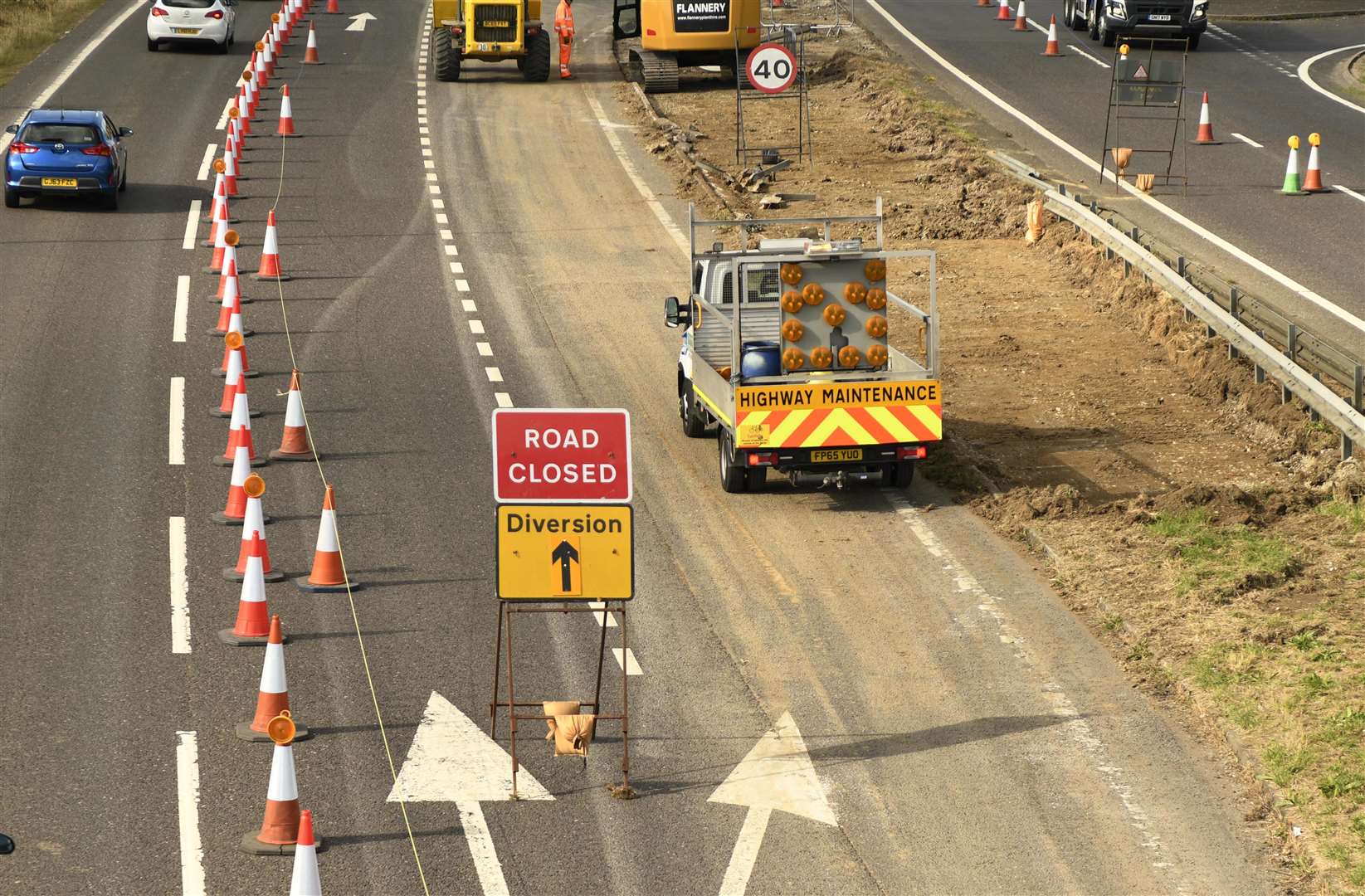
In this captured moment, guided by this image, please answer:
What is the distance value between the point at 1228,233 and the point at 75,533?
55.8 ft

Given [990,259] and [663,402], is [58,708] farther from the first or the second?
[990,259]

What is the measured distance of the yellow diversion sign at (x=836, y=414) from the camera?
16.6 m

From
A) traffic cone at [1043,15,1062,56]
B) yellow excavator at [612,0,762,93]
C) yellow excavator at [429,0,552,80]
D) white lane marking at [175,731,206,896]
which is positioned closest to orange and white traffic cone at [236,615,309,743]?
white lane marking at [175,731,206,896]

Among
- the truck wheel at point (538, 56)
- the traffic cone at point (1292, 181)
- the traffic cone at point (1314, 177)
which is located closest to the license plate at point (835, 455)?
the traffic cone at point (1292, 181)

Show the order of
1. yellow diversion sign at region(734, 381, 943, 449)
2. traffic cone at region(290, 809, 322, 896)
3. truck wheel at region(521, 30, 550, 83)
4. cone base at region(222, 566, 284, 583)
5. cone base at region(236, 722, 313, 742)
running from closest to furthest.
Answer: traffic cone at region(290, 809, 322, 896) → cone base at region(236, 722, 313, 742) → cone base at region(222, 566, 284, 583) → yellow diversion sign at region(734, 381, 943, 449) → truck wheel at region(521, 30, 550, 83)

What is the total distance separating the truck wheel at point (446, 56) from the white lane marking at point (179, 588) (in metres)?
25.3

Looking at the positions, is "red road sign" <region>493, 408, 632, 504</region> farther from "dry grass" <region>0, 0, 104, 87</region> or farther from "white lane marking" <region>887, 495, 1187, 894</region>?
"dry grass" <region>0, 0, 104, 87</region>

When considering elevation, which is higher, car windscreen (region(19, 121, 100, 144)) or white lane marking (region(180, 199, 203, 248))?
car windscreen (region(19, 121, 100, 144))

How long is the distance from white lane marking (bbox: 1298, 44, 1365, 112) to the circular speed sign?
12.2 metres

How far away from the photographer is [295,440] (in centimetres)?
1814

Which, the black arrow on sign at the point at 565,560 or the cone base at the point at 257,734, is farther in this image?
the cone base at the point at 257,734

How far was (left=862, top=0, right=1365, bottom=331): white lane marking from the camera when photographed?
23.5m

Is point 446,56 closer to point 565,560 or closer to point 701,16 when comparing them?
point 701,16

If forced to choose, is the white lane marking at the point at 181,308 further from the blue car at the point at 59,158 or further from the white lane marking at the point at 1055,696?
the white lane marking at the point at 1055,696
